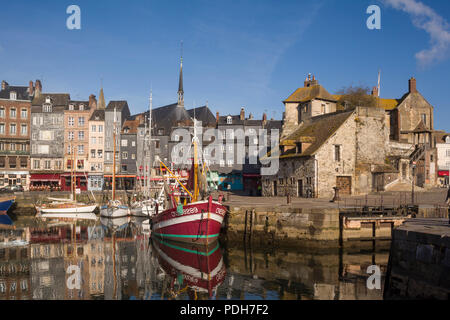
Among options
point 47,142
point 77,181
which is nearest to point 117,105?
point 47,142

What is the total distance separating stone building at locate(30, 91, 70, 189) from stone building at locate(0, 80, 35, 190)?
3.22ft

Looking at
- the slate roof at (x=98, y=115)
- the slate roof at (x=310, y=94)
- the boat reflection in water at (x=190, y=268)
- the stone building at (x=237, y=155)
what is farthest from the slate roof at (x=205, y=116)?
the boat reflection in water at (x=190, y=268)

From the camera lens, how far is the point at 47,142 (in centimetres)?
6044

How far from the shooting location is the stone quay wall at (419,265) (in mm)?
10940

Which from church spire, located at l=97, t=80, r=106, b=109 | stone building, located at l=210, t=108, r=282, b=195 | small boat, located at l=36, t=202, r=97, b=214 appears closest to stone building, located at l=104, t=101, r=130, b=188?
church spire, located at l=97, t=80, r=106, b=109

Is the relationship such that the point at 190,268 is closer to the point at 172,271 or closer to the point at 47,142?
the point at 172,271

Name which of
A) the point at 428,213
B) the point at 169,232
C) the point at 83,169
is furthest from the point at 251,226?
the point at 83,169

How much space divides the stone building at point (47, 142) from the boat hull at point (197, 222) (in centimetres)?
4046

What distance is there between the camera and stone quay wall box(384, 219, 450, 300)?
10940 mm

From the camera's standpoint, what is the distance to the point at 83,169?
60375 millimetres

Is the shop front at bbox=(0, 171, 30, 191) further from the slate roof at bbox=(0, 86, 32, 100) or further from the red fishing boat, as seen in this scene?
the red fishing boat
